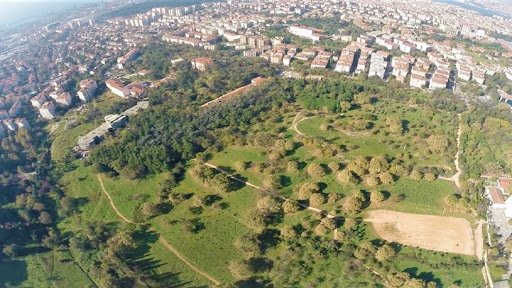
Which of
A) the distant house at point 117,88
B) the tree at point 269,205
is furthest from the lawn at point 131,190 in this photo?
the distant house at point 117,88

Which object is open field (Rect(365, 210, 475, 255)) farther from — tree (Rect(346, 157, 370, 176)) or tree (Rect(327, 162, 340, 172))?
tree (Rect(327, 162, 340, 172))

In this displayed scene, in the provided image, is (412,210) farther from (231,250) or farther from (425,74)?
(425,74)

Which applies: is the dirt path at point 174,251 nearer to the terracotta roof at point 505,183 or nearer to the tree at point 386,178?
the tree at point 386,178

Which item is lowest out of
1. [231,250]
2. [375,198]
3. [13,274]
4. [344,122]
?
[13,274]

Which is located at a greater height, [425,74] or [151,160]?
[425,74]

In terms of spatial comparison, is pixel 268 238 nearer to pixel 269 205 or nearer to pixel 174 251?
pixel 269 205

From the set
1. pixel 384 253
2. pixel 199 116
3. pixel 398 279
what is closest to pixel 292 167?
pixel 384 253

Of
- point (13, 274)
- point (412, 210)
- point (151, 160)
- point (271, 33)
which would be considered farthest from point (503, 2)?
point (13, 274)
